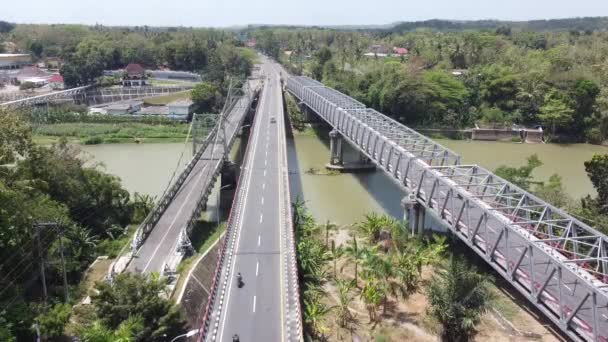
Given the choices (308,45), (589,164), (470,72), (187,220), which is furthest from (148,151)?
(308,45)

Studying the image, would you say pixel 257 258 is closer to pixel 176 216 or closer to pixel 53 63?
pixel 176 216

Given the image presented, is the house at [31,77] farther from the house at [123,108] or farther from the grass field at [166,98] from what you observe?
the house at [123,108]

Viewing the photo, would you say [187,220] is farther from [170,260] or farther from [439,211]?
[439,211]

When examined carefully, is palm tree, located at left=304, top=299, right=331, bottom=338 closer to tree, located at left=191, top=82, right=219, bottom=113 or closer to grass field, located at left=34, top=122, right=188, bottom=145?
grass field, located at left=34, top=122, right=188, bottom=145

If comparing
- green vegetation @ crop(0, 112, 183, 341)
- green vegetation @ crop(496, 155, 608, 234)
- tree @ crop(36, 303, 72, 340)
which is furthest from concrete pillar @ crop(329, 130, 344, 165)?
tree @ crop(36, 303, 72, 340)

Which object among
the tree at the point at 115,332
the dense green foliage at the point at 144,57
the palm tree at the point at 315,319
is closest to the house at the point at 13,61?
the dense green foliage at the point at 144,57

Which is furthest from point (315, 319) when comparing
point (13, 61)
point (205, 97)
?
point (13, 61)
